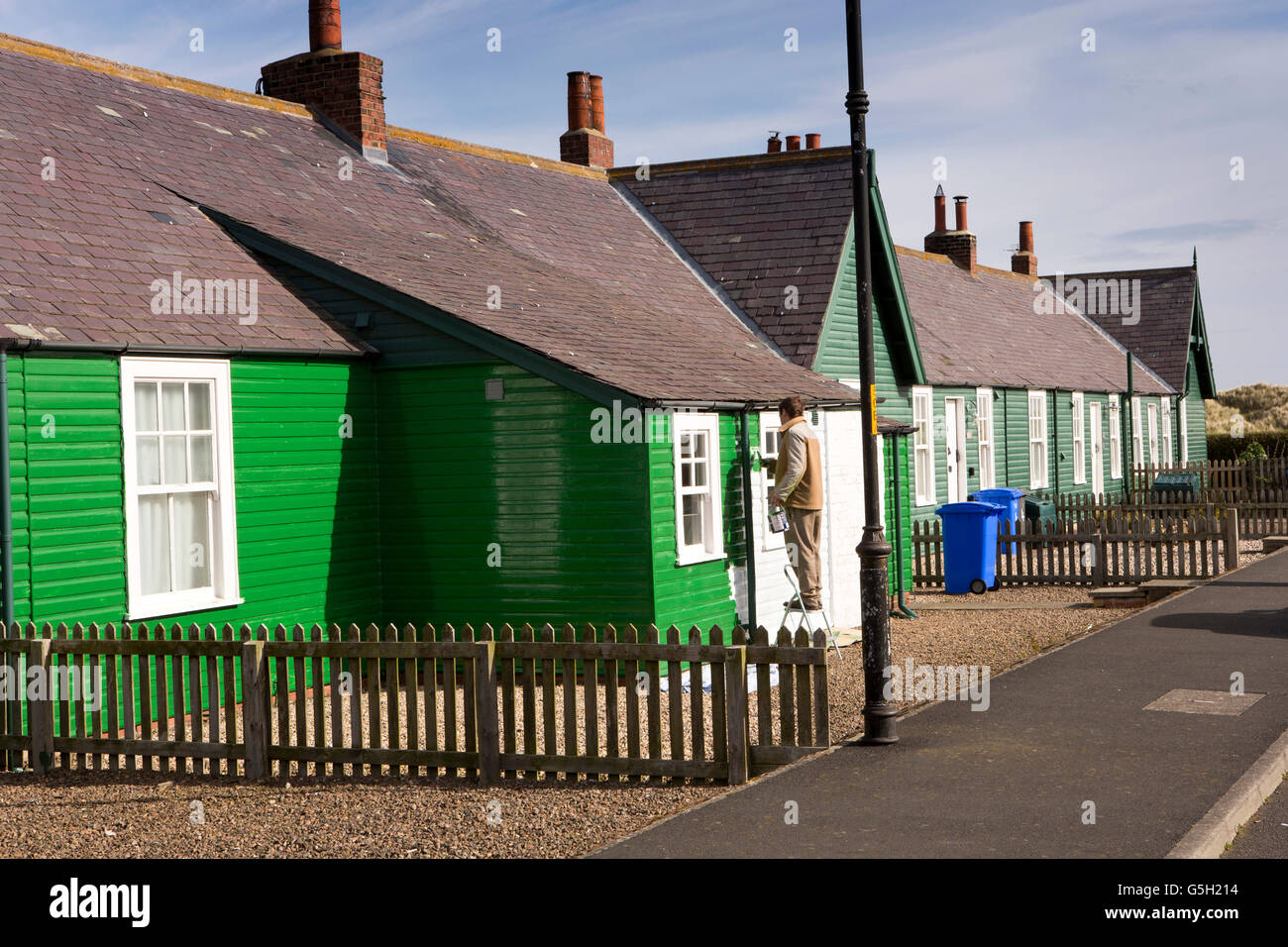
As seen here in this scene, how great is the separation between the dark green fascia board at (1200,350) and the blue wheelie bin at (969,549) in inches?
1011

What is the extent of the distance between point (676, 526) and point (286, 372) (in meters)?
4.11

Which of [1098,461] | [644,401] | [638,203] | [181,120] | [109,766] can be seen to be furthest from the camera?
[1098,461]

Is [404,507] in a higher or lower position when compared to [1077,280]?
lower

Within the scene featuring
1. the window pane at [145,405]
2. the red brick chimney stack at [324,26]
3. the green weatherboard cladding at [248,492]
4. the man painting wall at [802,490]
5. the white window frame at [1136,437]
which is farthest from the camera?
the white window frame at [1136,437]

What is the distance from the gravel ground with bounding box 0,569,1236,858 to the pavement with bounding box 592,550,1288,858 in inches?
27.6

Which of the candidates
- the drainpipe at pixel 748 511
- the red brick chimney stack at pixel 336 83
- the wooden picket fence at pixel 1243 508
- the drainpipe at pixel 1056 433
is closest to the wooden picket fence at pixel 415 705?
the drainpipe at pixel 748 511

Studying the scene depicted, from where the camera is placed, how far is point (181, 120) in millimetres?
16984

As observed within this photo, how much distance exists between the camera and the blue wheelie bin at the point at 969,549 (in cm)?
2030

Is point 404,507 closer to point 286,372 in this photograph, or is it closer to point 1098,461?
point 286,372

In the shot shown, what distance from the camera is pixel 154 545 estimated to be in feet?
40.2

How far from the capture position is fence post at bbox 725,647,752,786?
8.93 metres

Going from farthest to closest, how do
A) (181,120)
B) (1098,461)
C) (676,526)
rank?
(1098,461), (181,120), (676,526)

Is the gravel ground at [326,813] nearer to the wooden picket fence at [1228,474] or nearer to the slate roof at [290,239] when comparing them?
the slate roof at [290,239]

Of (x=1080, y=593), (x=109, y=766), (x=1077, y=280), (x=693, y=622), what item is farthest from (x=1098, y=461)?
(x=109, y=766)
